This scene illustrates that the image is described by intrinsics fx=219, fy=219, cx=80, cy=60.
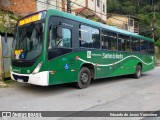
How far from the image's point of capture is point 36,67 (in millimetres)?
7574

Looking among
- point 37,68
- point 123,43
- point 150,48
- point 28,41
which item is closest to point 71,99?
point 37,68

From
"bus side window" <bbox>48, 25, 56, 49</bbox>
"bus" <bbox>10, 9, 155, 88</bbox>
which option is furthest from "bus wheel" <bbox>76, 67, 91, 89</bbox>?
"bus side window" <bbox>48, 25, 56, 49</bbox>

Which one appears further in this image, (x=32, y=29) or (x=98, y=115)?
(x=32, y=29)

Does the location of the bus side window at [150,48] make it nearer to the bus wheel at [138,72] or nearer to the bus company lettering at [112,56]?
the bus wheel at [138,72]

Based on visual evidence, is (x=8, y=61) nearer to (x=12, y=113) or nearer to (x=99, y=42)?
(x=99, y=42)

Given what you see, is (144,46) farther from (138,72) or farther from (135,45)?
(138,72)

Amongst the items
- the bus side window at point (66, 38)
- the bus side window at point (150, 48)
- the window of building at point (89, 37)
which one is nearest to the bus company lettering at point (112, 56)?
the window of building at point (89, 37)

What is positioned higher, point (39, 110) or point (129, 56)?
point (129, 56)

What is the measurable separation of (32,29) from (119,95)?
13.3ft

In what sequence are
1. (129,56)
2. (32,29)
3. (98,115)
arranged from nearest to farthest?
(98,115) → (32,29) → (129,56)

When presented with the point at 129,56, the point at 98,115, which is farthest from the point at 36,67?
the point at 129,56

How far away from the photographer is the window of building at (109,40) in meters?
10.8

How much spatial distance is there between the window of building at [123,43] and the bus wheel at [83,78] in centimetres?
328

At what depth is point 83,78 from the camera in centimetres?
934
